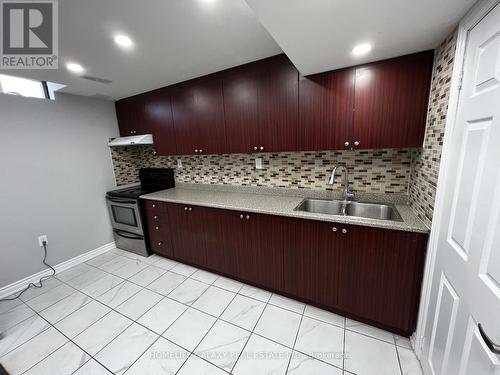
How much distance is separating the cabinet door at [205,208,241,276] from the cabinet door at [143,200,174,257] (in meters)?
0.64

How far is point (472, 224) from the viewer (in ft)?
2.73

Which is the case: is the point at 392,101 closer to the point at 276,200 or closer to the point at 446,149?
the point at 446,149

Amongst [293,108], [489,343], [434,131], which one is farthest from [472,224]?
[293,108]

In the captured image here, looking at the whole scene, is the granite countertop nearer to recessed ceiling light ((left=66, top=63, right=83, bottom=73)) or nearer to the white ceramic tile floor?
the white ceramic tile floor

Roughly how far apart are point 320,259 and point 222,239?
98 centimetres

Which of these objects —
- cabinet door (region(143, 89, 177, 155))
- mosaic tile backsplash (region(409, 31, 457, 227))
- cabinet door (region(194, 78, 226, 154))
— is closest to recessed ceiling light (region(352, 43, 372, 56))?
mosaic tile backsplash (region(409, 31, 457, 227))

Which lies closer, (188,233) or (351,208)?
(351,208)

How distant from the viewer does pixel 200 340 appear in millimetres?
1527

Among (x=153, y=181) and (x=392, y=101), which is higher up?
(x=392, y=101)

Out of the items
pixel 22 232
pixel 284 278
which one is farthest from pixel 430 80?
pixel 22 232

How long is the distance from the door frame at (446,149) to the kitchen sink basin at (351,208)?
0.44 metres

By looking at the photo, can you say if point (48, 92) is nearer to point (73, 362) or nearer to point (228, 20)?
point (228, 20)

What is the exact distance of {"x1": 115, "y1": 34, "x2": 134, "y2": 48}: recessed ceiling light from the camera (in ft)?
4.45

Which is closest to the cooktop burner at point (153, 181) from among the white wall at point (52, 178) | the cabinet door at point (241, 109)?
the white wall at point (52, 178)
